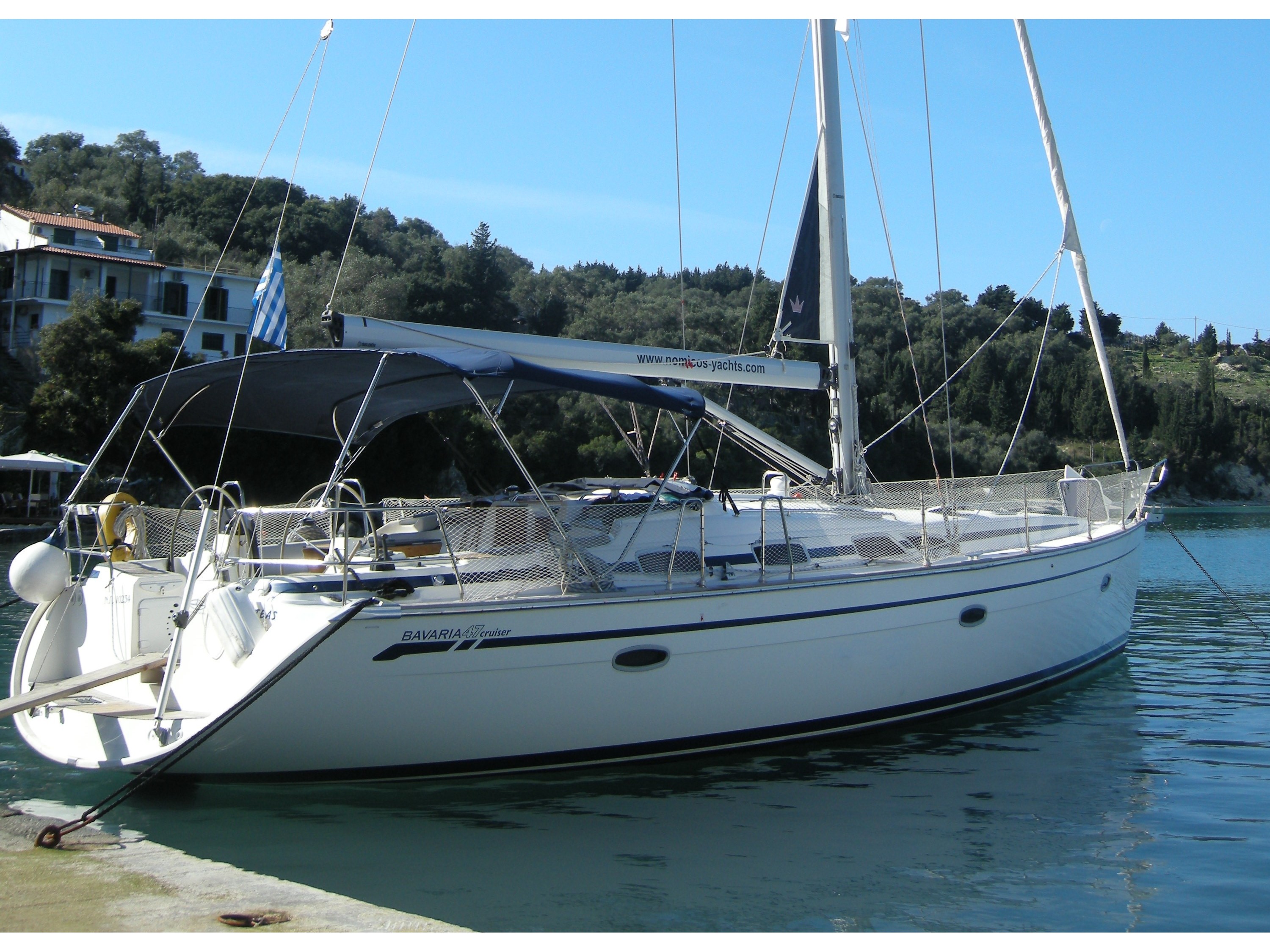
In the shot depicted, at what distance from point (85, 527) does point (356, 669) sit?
1545 centimetres

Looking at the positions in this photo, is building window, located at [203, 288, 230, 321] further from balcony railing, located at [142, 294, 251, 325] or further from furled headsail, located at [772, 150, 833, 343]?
furled headsail, located at [772, 150, 833, 343]

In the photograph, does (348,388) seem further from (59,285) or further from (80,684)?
(59,285)

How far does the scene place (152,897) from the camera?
171 inches

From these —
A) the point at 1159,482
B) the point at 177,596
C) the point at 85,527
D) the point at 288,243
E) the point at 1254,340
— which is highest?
the point at 1254,340

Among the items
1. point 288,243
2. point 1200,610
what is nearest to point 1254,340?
point 288,243

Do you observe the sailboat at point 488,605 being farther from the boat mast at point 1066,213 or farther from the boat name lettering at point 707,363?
the boat mast at point 1066,213

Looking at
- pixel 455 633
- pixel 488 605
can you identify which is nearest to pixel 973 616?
pixel 488 605

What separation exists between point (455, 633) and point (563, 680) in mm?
852

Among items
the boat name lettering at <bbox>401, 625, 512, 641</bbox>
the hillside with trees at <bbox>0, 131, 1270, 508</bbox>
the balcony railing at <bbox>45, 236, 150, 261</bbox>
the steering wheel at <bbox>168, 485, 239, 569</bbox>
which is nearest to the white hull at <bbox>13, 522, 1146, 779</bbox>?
the boat name lettering at <bbox>401, 625, 512, 641</bbox>

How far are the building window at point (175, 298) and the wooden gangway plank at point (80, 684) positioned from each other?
4140cm

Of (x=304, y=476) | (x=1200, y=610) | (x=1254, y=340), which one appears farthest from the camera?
(x=1254, y=340)

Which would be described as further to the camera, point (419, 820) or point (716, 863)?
point (419, 820)

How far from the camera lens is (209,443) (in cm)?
2625

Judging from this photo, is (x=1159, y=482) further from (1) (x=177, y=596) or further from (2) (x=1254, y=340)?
(2) (x=1254, y=340)
